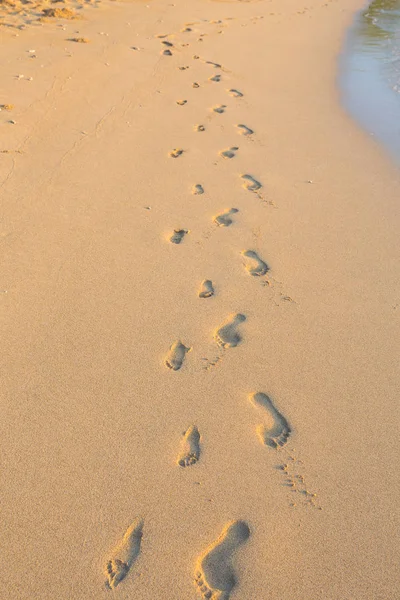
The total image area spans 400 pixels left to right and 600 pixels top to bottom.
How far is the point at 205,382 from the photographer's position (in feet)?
7.80

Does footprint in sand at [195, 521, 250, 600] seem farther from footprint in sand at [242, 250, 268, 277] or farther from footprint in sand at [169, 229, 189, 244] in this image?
footprint in sand at [169, 229, 189, 244]

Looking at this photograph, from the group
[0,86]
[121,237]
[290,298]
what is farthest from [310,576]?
[0,86]

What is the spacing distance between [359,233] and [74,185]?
1758 millimetres

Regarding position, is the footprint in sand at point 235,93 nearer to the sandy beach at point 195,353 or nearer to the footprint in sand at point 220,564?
the sandy beach at point 195,353

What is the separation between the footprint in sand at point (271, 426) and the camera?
2.14 m

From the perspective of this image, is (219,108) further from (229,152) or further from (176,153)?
(176,153)

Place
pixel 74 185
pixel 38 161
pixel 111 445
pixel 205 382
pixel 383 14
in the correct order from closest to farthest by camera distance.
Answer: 1. pixel 111 445
2. pixel 205 382
3. pixel 74 185
4. pixel 38 161
5. pixel 383 14

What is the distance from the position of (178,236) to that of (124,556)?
1.92 m

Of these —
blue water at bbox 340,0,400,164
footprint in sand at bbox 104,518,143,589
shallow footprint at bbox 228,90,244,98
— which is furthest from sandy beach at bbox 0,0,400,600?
shallow footprint at bbox 228,90,244,98

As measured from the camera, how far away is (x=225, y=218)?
3547 millimetres

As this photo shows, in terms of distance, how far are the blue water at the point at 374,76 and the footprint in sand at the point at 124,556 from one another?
3.58 meters

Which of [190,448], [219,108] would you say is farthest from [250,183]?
[190,448]

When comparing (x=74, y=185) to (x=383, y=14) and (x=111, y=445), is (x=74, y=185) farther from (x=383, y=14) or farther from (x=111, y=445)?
(x=383, y=14)

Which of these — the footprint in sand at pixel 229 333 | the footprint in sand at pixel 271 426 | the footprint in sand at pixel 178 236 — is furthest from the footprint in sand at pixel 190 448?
the footprint in sand at pixel 178 236
